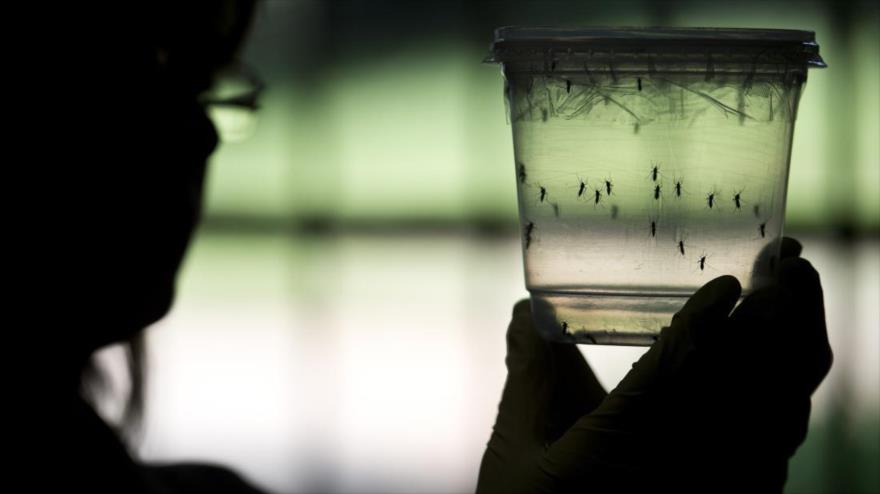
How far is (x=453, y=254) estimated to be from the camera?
7.84 ft

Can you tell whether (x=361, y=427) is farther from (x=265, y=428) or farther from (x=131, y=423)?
(x=131, y=423)

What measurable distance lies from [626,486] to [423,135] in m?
1.70

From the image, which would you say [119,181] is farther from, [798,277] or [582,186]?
[798,277]

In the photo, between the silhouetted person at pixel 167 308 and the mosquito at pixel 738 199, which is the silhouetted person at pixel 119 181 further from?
the mosquito at pixel 738 199

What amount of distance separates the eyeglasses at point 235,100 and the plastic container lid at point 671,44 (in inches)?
17.0

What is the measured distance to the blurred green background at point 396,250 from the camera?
2221 millimetres

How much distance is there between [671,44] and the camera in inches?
26.6

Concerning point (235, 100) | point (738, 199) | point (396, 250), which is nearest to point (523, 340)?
point (738, 199)

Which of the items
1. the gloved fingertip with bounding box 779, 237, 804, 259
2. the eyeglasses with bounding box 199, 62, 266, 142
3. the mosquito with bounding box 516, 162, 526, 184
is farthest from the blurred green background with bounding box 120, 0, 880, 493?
the mosquito with bounding box 516, 162, 526, 184

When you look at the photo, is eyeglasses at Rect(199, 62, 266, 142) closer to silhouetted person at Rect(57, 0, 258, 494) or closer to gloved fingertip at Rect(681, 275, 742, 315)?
silhouetted person at Rect(57, 0, 258, 494)

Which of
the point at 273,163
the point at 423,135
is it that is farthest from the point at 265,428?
the point at 423,135

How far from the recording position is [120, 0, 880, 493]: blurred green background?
222cm

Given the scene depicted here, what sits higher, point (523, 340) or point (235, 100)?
point (235, 100)

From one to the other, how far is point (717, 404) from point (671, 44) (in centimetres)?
33
